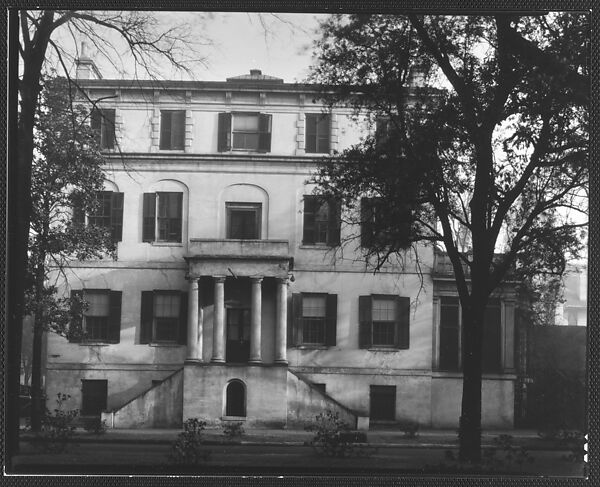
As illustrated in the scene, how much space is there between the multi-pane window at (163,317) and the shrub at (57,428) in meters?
0.87

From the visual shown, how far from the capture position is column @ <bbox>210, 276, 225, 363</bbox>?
6.61 meters

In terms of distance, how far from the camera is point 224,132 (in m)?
6.75

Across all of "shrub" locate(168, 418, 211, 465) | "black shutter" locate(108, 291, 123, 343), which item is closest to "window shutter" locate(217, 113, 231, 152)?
"black shutter" locate(108, 291, 123, 343)

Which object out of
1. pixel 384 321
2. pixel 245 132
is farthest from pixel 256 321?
pixel 245 132

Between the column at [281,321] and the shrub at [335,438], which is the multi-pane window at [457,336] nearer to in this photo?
the shrub at [335,438]

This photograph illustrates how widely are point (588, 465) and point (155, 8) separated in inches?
207

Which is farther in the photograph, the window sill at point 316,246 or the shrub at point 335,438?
the window sill at point 316,246

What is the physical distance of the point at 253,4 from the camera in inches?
240

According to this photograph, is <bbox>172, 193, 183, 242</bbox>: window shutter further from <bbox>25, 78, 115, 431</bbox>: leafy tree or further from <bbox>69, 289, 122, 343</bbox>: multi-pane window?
<bbox>69, 289, 122, 343</bbox>: multi-pane window

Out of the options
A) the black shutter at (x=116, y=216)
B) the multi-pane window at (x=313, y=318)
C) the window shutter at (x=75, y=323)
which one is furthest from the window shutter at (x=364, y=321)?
the window shutter at (x=75, y=323)

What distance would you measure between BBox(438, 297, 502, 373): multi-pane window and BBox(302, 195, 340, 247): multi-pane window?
1.16 meters

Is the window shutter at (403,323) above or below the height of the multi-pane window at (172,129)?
below

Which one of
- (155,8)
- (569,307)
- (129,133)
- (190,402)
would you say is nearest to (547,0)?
(569,307)

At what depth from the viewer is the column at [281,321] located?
6.64m
